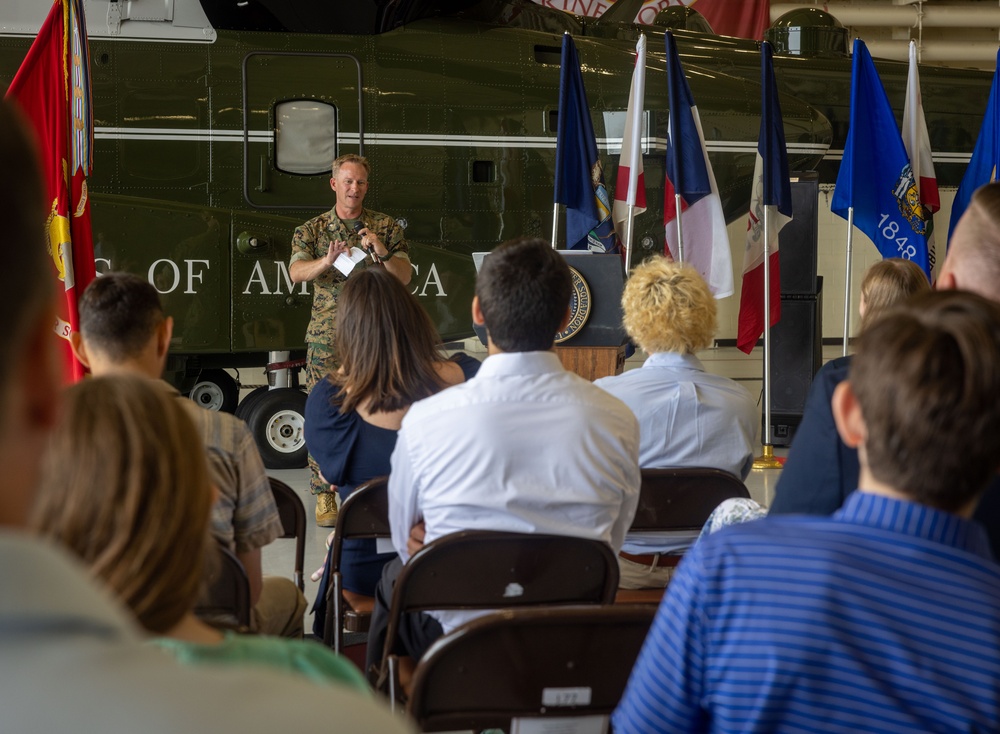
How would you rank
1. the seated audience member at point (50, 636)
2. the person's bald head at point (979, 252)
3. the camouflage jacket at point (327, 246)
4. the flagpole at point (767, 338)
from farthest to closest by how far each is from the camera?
the flagpole at point (767, 338), the camouflage jacket at point (327, 246), the person's bald head at point (979, 252), the seated audience member at point (50, 636)

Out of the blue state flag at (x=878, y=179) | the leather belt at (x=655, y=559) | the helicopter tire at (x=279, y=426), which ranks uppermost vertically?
the blue state flag at (x=878, y=179)

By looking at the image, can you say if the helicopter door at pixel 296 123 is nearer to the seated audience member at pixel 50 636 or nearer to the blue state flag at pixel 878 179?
the blue state flag at pixel 878 179

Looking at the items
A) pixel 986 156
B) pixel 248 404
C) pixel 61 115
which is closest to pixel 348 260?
pixel 248 404

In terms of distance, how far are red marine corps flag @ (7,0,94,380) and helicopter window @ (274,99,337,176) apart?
292cm

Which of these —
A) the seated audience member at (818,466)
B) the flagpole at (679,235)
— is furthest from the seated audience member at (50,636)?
the flagpole at (679,235)

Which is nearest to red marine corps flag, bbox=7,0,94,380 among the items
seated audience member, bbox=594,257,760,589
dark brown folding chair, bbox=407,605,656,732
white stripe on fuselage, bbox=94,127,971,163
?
seated audience member, bbox=594,257,760,589

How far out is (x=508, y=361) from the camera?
7.58 ft

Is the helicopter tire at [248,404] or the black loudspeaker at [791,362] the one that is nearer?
the helicopter tire at [248,404]

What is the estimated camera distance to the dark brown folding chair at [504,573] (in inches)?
81.4

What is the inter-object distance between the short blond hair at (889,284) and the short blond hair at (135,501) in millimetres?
2689

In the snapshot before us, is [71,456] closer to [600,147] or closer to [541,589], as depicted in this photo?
[541,589]

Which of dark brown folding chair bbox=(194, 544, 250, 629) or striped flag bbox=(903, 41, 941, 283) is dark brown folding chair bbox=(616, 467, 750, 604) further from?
striped flag bbox=(903, 41, 941, 283)

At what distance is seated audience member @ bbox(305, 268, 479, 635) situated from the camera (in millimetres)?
3223

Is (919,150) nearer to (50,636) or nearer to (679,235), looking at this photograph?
(679,235)
